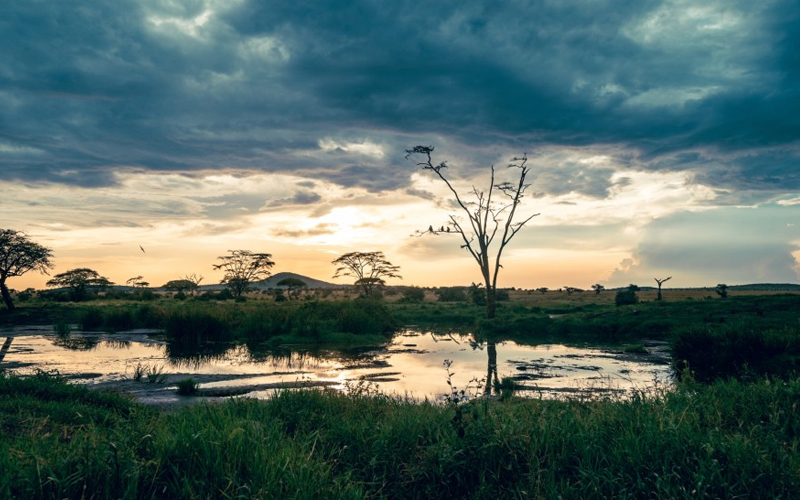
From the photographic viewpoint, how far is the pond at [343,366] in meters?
12.4

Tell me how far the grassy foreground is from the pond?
3.27m

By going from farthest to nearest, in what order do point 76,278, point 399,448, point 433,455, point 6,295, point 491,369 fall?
point 76,278, point 6,295, point 491,369, point 399,448, point 433,455

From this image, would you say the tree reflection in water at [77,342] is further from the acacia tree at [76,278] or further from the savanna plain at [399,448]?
the acacia tree at [76,278]

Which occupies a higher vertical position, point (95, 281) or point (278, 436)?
point (95, 281)

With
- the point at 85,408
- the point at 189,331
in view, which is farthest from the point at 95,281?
the point at 85,408

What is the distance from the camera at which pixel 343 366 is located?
16.6 meters

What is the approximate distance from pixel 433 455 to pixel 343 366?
→ 1153cm

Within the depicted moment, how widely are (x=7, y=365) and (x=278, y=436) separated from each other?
14798mm

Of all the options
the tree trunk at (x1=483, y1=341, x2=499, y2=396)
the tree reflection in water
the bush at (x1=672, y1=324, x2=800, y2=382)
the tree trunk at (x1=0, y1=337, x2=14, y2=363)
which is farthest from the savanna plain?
the tree reflection in water

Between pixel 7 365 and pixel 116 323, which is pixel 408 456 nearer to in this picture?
pixel 7 365

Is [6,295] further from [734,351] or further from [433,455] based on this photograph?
[734,351]

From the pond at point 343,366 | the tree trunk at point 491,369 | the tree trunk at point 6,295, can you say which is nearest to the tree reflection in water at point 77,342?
the pond at point 343,366

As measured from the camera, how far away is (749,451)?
493 cm

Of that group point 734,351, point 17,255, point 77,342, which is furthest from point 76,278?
point 734,351
